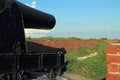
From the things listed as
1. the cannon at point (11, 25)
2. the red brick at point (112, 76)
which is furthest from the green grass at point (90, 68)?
the red brick at point (112, 76)

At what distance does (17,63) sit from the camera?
23.3ft

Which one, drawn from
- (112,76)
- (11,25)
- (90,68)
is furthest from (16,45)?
(90,68)

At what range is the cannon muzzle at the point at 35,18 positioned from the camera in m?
8.24

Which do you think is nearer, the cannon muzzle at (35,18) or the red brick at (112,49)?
the red brick at (112,49)

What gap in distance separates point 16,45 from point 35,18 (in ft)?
5.63

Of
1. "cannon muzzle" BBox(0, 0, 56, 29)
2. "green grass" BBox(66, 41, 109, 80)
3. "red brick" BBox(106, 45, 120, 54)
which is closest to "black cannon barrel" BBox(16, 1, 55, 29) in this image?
"cannon muzzle" BBox(0, 0, 56, 29)

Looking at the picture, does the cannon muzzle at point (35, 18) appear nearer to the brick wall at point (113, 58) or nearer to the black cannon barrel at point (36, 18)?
the black cannon barrel at point (36, 18)

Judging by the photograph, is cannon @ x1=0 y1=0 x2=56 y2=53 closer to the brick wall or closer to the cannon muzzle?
the cannon muzzle

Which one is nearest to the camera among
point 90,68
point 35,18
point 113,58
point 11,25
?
point 113,58

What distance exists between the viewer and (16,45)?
7.18 metres

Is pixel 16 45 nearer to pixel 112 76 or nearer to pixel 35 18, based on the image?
pixel 35 18

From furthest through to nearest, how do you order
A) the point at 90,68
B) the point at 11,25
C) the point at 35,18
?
the point at 90,68 < the point at 35,18 < the point at 11,25

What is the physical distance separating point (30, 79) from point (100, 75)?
5.17m

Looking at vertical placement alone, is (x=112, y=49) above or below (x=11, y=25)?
below
